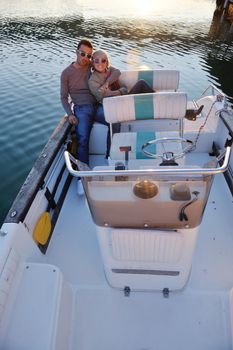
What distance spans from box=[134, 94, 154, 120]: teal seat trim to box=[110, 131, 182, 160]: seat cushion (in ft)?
1.40

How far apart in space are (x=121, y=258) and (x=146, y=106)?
2373 millimetres

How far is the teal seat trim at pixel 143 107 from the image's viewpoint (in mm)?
3865

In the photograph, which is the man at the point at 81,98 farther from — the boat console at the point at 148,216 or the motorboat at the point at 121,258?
→ the boat console at the point at 148,216

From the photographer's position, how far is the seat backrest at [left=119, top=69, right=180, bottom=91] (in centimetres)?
486

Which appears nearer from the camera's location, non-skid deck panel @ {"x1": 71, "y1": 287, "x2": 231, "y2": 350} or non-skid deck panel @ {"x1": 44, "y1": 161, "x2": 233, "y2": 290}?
non-skid deck panel @ {"x1": 71, "y1": 287, "x2": 231, "y2": 350}

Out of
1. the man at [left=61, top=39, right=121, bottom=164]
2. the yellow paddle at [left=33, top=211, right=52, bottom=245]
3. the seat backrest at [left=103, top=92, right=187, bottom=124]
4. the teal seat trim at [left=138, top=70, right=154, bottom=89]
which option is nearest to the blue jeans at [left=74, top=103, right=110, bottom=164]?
the man at [left=61, top=39, right=121, bottom=164]

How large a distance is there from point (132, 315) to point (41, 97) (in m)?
9.08

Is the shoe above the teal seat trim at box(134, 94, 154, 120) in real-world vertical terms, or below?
below

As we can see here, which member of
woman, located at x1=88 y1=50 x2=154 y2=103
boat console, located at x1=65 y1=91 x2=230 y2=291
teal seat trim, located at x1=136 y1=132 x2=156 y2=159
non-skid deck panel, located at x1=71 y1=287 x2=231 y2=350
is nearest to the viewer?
boat console, located at x1=65 y1=91 x2=230 y2=291

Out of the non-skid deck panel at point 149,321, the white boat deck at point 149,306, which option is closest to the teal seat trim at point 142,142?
the white boat deck at point 149,306

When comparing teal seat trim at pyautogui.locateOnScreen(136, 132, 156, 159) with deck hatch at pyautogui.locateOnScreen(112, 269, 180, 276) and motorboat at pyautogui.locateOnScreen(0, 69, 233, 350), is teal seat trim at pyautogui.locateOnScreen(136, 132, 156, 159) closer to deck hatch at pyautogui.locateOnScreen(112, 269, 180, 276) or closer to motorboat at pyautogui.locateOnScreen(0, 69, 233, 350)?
motorboat at pyautogui.locateOnScreen(0, 69, 233, 350)

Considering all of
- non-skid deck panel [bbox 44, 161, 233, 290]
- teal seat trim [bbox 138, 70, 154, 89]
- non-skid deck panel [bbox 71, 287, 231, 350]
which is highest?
teal seat trim [bbox 138, 70, 154, 89]

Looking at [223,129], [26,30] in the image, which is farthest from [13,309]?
[26,30]

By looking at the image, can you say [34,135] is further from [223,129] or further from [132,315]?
[132,315]
